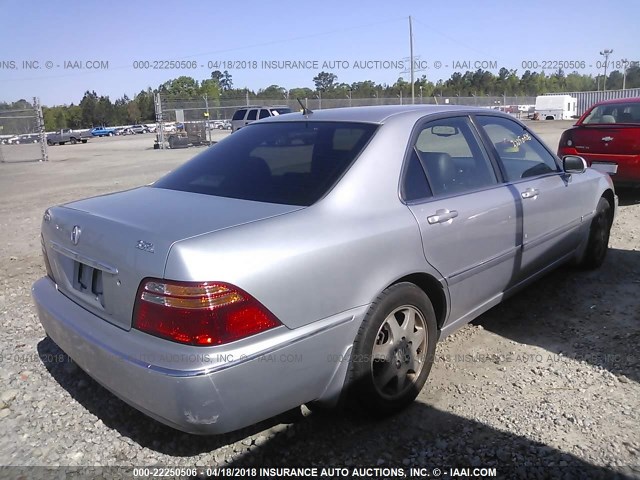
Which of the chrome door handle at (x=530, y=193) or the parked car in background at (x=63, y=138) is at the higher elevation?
the parked car in background at (x=63, y=138)

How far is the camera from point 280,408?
7.42ft

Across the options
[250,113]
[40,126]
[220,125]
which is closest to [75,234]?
[40,126]

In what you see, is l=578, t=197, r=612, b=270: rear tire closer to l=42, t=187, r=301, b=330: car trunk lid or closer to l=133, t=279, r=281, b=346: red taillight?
l=42, t=187, r=301, b=330: car trunk lid

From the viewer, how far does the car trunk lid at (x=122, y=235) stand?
2168mm

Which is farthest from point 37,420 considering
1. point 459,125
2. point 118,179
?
point 118,179

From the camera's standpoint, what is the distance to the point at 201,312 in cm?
203

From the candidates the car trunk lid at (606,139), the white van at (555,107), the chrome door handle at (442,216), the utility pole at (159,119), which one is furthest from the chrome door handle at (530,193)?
the white van at (555,107)

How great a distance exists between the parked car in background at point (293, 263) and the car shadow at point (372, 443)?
0.53 feet

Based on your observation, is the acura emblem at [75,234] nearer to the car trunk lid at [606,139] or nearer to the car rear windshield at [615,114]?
the car trunk lid at [606,139]

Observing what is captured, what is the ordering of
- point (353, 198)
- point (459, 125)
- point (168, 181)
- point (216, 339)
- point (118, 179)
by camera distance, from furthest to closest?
point (118, 179), point (459, 125), point (168, 181), point (353, 198), point (216, 339)

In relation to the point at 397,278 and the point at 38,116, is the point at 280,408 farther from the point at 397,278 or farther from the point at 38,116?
the point at 38,116

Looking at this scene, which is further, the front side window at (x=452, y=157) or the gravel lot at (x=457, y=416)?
the front side window at (x=452, y=157)

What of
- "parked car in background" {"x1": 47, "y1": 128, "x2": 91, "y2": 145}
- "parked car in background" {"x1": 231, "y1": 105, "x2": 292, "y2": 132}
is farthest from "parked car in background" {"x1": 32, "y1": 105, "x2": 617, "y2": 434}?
"parked car in background" {"x1": 47, "y1": 128, "x2": 91, "y2": 145}

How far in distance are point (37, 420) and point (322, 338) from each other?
1735 mm
